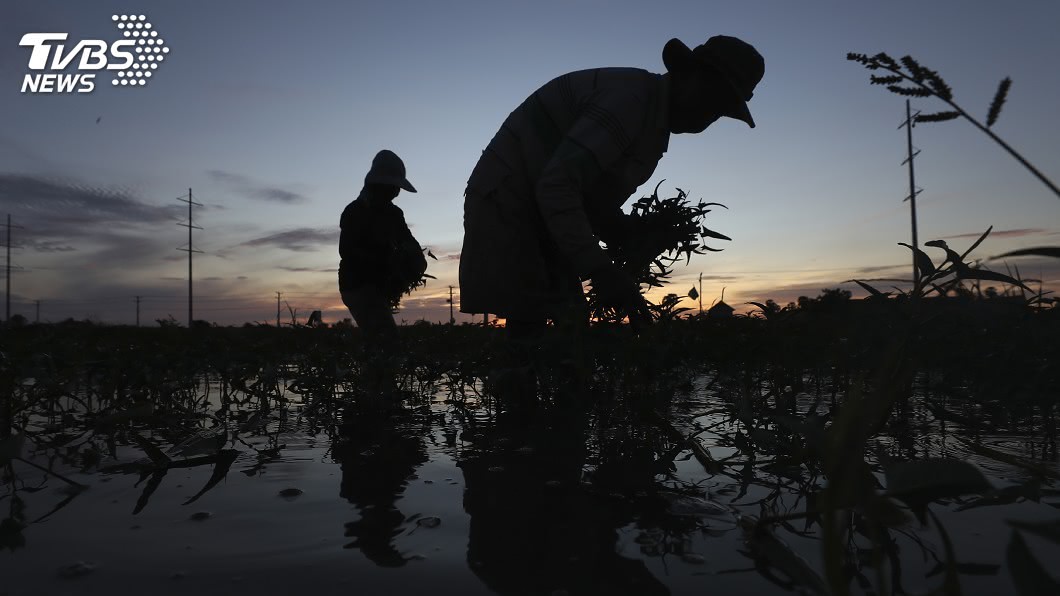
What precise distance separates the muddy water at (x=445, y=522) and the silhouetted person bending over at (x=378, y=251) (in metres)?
3.03

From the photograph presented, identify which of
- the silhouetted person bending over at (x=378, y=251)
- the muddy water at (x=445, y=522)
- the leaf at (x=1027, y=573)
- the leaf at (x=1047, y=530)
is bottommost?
the muddy water at (x=445, y=522)

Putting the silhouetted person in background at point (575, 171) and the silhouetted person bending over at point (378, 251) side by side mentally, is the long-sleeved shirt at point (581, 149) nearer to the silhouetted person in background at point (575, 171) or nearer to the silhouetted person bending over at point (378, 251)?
the silhouetted person in background at point (575, 171)

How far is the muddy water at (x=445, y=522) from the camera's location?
1.21 m

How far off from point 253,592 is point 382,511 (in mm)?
Result: 496

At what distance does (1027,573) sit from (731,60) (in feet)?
8.77

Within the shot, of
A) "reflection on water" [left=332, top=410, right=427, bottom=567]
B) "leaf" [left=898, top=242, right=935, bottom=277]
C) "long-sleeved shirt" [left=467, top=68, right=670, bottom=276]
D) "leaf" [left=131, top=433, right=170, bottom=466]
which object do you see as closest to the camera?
"reflection on water" [left=332, top=410, right=427, bottom=567]

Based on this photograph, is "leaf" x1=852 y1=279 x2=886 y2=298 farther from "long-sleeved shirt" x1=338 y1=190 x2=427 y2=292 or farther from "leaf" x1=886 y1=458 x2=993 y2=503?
"long-sleeved shirt" x1=338 y1=190 x2=427 y2=292

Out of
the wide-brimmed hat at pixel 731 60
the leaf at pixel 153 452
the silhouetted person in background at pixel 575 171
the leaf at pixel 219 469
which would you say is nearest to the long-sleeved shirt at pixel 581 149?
the silhouetted person in background at pixel 575 171

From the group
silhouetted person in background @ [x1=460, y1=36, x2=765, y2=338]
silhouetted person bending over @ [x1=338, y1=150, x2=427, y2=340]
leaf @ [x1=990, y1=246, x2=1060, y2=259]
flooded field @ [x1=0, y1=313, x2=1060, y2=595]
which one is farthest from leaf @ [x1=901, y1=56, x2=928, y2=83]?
silhouetted person bending over @ [x1=338, y1=150, x2=427, y2=340]

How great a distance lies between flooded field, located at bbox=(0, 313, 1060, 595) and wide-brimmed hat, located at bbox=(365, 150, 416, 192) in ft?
9.00

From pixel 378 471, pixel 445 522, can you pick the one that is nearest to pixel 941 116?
pixel 445 522

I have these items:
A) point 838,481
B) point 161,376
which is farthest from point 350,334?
point 838,481

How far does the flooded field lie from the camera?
1.14 metres

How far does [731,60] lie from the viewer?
2854mm
